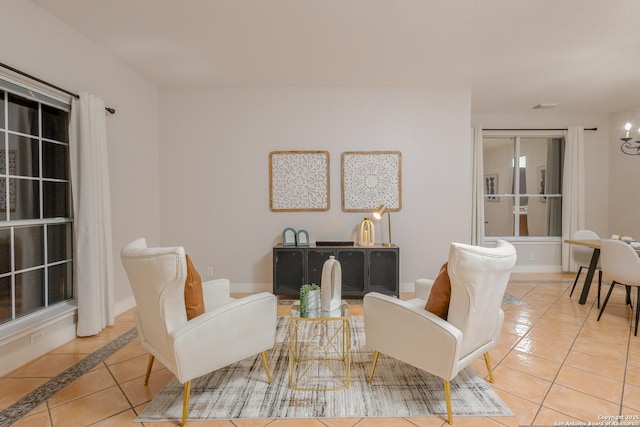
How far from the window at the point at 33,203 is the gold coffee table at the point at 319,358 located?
6.94 ft

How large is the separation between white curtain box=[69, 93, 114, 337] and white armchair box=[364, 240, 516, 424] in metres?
2.50

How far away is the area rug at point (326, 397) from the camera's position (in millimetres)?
1879

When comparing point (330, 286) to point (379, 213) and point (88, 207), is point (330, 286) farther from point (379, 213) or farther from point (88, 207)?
point (88, 207)

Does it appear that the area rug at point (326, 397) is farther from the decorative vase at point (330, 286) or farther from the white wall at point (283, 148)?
the white wall at point (283, 148)

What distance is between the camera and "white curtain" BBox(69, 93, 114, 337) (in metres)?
2.88

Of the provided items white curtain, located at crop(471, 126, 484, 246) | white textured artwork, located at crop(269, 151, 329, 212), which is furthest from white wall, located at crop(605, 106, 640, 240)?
white textured artwork, located at crop(269, 151, 329, 212)

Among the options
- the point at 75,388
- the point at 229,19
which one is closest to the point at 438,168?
the point at 229,19

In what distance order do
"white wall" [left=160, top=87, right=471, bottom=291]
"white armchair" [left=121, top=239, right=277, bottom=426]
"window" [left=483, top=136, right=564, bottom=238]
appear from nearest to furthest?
"white armchair" [left=121, top=239, right=277, bottom=426] → "white wall" [left=160, top=87, right=471, bottom=291] → "window" [left=483, top=136, right=564, bottom=238]

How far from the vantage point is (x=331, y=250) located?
406 centimetres

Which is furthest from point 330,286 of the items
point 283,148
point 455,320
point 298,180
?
point 283,148

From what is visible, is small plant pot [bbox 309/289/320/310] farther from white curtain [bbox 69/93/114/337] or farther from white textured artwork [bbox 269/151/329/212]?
white textured artwork [bbox 269/151/329/212]

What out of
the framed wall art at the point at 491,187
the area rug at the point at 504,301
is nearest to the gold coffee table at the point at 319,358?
the area rug at the point at 504,301

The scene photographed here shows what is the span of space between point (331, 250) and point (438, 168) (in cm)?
179

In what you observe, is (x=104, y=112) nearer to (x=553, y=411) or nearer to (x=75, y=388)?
(x=75, y=388)
